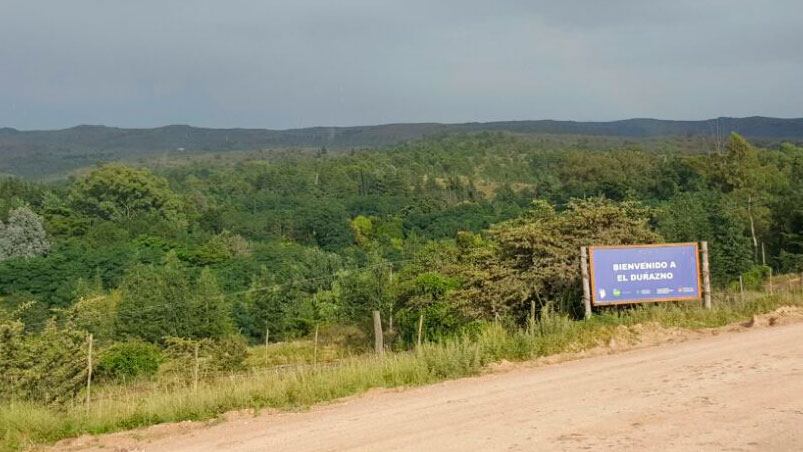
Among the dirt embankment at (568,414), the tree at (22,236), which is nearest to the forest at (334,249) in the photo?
the tree at (22,236)

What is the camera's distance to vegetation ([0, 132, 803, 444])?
1174 centimetres

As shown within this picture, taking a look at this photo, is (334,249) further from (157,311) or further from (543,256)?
(543,256)

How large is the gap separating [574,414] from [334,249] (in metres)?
92.8

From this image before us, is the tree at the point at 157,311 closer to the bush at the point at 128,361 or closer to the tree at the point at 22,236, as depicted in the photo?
the bush at the point at 128,361

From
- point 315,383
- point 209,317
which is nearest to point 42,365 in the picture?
point 315,383

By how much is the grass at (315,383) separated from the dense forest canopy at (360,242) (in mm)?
3032

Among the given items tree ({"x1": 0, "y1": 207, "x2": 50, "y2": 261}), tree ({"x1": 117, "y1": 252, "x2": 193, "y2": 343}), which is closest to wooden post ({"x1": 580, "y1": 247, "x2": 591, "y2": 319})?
tree ({"x1": 117, "y1": 252, "x2": 193, "y2": 343})

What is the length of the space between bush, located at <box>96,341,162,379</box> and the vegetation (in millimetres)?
180

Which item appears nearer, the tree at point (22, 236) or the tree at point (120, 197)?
the tree at point (22, 236)

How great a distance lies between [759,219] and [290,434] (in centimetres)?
6529

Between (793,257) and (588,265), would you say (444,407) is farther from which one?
(793,257)

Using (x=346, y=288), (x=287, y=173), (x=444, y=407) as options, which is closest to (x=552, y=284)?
(x=444, y=407)

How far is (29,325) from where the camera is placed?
161ft

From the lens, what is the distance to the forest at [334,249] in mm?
19016
